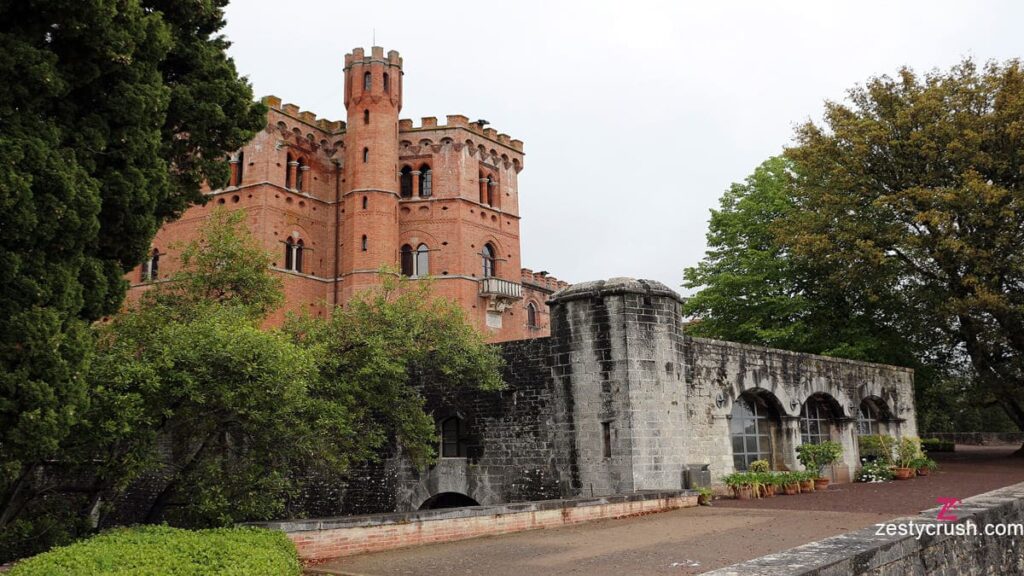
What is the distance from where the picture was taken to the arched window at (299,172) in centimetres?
3747

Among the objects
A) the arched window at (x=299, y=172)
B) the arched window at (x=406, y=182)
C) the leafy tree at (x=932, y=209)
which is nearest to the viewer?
the leafy tree at (x=932, y=209)

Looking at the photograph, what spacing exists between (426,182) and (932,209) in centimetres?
2340

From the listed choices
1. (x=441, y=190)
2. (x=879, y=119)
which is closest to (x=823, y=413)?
(x=879, y=119)

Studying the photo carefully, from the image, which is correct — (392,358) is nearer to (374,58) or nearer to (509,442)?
(509,442)

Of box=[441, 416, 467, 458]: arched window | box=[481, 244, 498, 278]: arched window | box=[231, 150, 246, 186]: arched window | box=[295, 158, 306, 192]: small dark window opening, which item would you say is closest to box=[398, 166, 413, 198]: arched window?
box=[481, 244, 498, 278]: arched window

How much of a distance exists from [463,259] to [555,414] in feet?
74.1

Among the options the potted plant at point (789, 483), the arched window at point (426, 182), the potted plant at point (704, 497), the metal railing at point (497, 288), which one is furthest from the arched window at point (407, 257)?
the potted plant at point (704, 497)

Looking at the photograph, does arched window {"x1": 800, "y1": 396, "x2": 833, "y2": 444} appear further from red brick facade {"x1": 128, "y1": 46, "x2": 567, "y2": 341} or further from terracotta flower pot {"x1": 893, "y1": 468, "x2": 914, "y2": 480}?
red brick facade {"x1": 128, "y1": 46, "x2": 567, "y2": 341}

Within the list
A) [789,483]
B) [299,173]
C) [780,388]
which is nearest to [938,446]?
[780,388]

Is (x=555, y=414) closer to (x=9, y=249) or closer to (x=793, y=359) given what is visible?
(x=793, y=359)

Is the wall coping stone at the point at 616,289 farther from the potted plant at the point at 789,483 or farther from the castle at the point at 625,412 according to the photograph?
the potted plant at the point at 789,483

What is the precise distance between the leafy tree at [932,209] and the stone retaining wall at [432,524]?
622 inches

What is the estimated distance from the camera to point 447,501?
1944 cm

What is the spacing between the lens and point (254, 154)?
36000 mm
